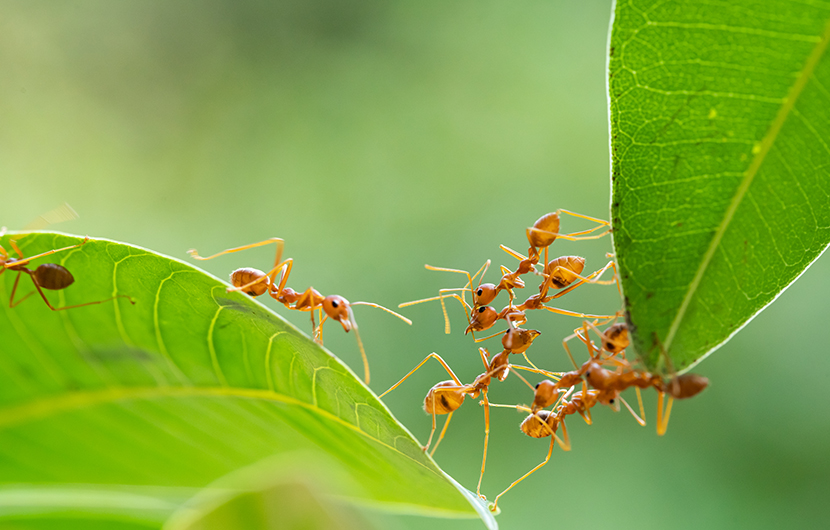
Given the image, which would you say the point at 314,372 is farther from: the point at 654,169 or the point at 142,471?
the point at 654,169

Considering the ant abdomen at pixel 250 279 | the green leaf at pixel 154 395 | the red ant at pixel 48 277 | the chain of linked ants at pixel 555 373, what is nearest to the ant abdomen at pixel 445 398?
the chain of linked ants at pixel 555 373

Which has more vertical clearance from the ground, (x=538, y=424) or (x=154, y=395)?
(x=538, y=424)

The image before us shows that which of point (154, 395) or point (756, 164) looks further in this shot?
point (154, 395)

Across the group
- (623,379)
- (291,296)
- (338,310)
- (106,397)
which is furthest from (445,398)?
(106,397)

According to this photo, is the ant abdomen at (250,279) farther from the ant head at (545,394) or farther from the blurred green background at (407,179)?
the blurred green background at (407,179)

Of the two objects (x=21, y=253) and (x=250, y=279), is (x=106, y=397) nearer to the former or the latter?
(x=21, y=253)

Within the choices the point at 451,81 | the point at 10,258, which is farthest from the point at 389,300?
the point at 10,258
